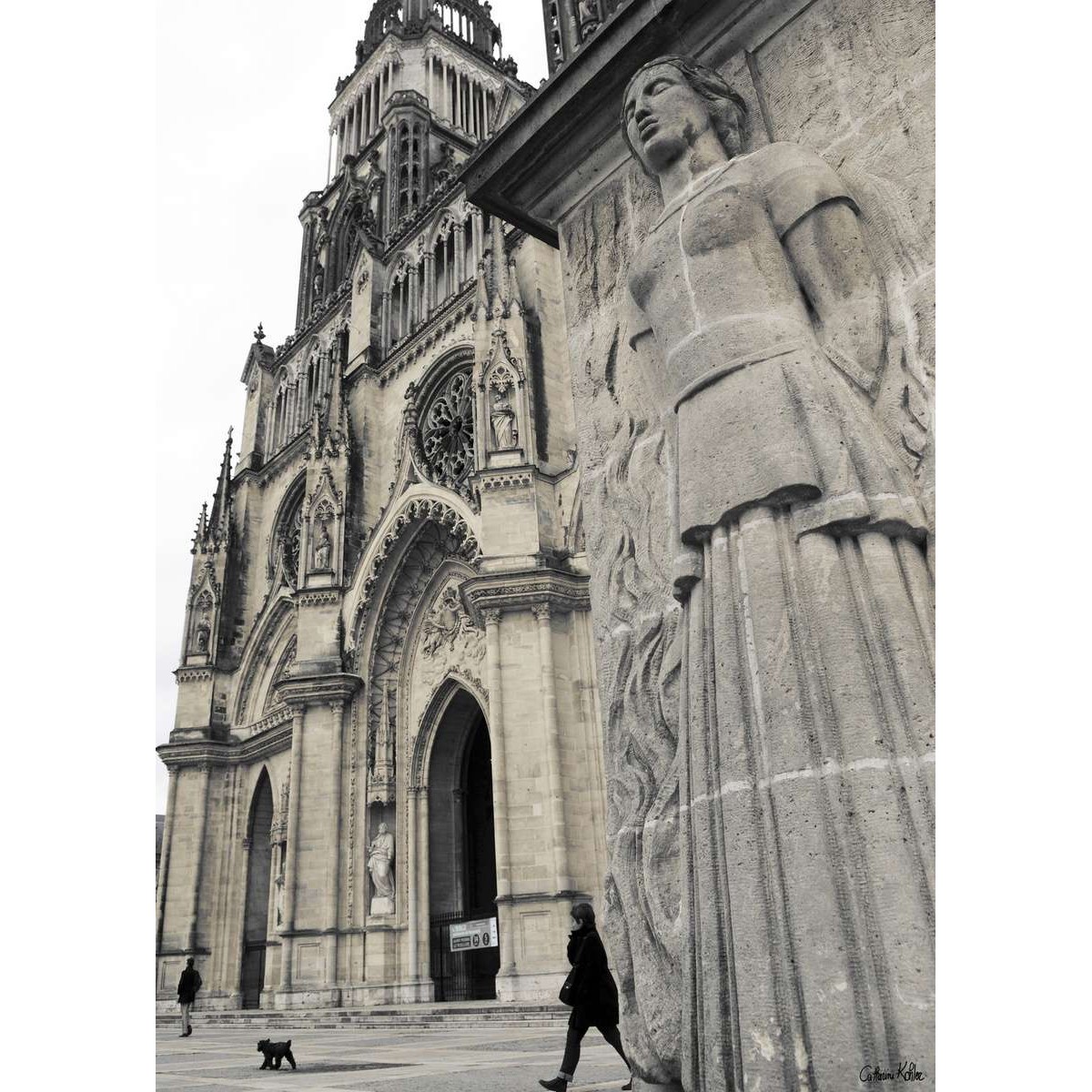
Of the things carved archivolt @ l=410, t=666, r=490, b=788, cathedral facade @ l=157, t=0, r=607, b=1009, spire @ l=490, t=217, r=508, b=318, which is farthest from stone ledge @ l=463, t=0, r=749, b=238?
carved archivolt @ l=410, t=666, r=490, b=788

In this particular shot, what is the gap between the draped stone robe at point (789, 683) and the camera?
193cm

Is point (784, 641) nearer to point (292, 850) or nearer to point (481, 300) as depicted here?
point (481, 300)

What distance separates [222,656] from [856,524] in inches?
988

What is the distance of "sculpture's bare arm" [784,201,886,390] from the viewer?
8.41 ft

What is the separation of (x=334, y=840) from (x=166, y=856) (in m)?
7.41

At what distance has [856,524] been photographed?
2.28 meters

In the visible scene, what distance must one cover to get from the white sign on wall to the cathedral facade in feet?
0.21

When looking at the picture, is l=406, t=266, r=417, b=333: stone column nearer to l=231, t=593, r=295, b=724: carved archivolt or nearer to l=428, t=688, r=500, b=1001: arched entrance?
l=231, t=593, r=295, b=724: carved archivolt

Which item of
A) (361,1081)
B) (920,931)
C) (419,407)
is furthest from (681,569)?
(419,407)

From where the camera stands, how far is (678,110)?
120 inches

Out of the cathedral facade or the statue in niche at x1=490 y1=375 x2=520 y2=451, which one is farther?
the statue in niche at x1=490 y1=375 x2=520 y2=451

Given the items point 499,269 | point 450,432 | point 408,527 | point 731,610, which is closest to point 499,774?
point 408,527
